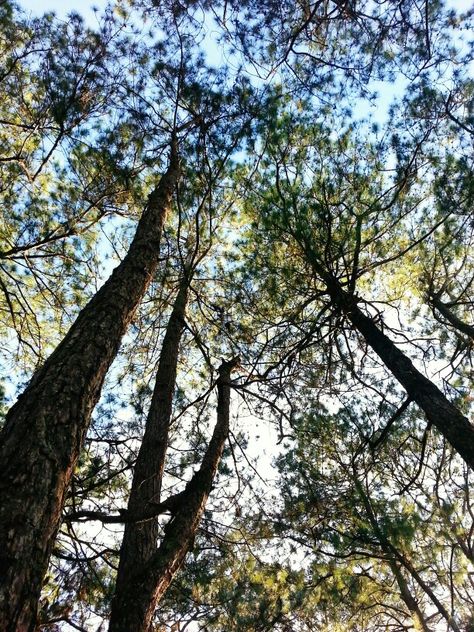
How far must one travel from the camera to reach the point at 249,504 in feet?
17.2

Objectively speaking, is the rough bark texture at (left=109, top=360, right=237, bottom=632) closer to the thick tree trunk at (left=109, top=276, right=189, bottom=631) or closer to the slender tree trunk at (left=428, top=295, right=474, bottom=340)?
the thick tree trunk at (left=109, top=276, right=189, bottom=631)

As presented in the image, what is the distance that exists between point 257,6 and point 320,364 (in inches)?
146

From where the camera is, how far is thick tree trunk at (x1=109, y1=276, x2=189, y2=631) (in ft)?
7.89

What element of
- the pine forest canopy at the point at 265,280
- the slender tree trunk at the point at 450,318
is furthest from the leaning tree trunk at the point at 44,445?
the slender tree trunk at the point at 450,318

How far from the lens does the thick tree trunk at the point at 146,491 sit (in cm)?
240

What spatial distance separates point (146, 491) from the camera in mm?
3453

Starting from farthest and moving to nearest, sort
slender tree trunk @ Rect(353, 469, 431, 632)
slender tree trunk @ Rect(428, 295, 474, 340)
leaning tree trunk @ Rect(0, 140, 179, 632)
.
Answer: slender tree trunk @ Rect(428, 295, 474, 340), slender tree trunk @ Rect(353, 469, 431, 632), leaning tree trunk @ Rect(0, 140, 179, 632)

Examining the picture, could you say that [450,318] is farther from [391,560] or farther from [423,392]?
[391,560]

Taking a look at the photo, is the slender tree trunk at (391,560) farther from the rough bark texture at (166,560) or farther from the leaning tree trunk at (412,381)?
the rough bark texture at (166,560)

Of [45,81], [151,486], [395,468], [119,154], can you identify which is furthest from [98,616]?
[45,81]

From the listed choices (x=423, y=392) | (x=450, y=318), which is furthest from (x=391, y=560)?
(x=450, y=318)

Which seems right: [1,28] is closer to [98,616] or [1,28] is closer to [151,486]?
[151,486]

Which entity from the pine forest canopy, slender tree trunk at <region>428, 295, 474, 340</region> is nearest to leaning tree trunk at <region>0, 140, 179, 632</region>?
the pine forest canopy

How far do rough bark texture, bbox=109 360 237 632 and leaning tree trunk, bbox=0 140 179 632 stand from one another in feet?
3.36
